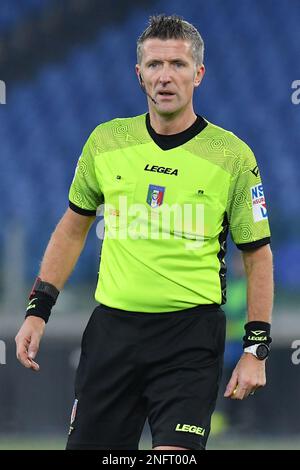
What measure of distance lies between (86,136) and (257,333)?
691 cm

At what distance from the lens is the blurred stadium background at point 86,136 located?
866cm

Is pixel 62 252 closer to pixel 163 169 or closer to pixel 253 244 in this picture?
pixel 163 169

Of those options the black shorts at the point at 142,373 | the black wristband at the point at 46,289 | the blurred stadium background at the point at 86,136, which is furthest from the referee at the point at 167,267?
the blurred stadium background at the point at 86,136

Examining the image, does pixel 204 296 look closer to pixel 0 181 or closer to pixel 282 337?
pixel 282 337

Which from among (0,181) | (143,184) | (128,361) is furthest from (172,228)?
(0,181)

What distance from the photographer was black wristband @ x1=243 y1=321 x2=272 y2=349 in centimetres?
409

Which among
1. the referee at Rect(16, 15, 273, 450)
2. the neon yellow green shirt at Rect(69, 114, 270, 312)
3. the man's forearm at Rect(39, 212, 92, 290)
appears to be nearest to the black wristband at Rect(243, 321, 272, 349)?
the referee at Rect(16, 15, 273, 450)

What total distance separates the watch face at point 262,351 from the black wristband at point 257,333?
0.02m

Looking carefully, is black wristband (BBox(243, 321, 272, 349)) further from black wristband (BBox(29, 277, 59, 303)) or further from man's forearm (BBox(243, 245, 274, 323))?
black wristband (BBox(29, 277, 59, 303))

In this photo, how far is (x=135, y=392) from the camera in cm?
407

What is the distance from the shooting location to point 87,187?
4363 mm

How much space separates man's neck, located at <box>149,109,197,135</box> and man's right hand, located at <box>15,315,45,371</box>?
0.84m

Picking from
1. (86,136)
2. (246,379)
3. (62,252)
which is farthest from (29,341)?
(86,136)

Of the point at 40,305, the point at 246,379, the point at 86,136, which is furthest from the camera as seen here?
the point at 86,136
